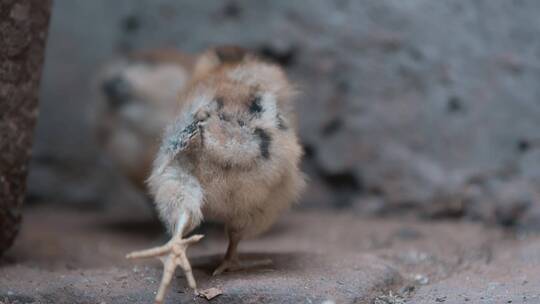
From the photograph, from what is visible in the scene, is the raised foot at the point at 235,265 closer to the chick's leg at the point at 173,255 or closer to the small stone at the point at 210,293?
the small stone at the point at 210,293

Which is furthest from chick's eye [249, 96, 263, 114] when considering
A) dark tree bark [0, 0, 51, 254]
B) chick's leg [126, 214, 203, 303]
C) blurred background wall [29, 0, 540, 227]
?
blurred background wall [29, 0, 540, 227]

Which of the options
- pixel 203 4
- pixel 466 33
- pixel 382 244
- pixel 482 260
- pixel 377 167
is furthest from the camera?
pixel 203 4

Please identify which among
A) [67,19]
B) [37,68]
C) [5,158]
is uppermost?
[67,19]

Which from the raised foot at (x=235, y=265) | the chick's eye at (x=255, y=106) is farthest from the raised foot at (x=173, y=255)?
the chick's eye at (x=255, y=106)

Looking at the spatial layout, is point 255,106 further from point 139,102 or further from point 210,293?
point 139,102

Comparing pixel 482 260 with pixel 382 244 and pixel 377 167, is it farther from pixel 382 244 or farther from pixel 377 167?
pixel 377 167

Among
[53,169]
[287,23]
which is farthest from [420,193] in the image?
[53,169]
